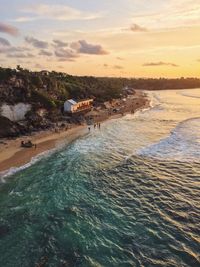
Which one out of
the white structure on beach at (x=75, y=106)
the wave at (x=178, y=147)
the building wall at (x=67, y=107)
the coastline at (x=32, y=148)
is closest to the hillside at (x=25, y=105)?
the building wall at (x=67, y=107)

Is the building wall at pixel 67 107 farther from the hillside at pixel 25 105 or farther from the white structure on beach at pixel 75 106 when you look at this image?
the hillside at pixel 25 105

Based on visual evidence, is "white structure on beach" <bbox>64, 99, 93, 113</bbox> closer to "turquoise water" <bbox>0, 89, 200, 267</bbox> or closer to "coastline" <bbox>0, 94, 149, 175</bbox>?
"coastline" <bbox>0, 94, 149, 175</bbox>

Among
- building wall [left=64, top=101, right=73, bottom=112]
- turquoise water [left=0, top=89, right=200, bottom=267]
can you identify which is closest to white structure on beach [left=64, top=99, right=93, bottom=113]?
building wall [left=64, top=101, right=73, bottom=112]

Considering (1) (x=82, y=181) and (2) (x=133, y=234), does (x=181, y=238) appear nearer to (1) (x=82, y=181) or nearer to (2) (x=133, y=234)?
(2) (x=133, y=234)

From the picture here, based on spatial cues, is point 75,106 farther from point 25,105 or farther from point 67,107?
point 25,105

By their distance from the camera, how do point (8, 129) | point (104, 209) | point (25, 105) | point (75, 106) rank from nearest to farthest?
point (104, 209) → point (8, 129) → point (25, 105) → point (75, 106)

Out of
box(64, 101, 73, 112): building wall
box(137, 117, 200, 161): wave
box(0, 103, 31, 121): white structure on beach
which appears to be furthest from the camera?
box(64, 101, 73, 112): building wall

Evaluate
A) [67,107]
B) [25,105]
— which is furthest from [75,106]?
[25,105]

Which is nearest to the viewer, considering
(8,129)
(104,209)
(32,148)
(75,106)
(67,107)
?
(104,209)
